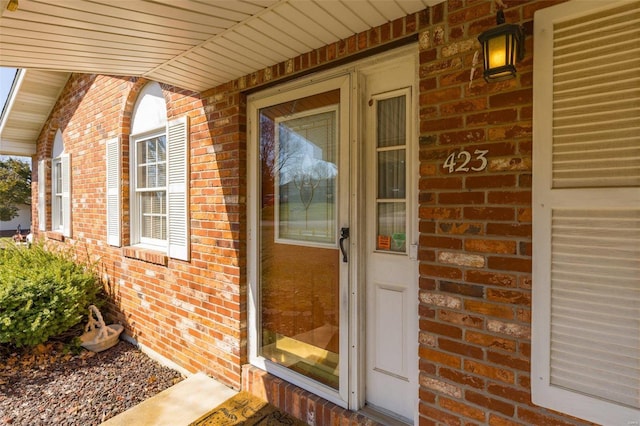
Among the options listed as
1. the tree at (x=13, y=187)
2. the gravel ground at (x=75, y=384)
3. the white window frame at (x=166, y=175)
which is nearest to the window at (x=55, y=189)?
the white window frame at (x=166, y=175)

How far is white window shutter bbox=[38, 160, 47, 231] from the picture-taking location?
6.91 metres

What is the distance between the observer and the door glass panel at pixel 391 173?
7.38 ft

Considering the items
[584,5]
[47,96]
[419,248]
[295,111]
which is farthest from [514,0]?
[47,96]

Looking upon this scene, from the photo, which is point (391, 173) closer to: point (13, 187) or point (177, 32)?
point (177, 32)

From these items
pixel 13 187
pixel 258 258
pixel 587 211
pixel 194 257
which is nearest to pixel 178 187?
pixel 194 257

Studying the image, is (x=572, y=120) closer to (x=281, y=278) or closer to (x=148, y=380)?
(x=281, y=278)

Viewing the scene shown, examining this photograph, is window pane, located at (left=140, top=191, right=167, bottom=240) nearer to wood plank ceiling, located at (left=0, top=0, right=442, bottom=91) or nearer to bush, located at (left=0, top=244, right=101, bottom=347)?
bush, located at (left=0, top=244, right=101, bottom=347)

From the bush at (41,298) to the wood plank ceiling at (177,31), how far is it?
→ 279cm

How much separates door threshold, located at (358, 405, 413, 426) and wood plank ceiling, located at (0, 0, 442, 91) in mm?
2442

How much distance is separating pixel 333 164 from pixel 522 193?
4.14 feet

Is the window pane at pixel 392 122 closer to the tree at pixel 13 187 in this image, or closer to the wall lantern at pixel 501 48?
the wall lantern at pixel 501 48

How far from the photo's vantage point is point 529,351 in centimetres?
165

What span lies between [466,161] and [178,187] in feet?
9.24

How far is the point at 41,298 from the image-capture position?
421cm
